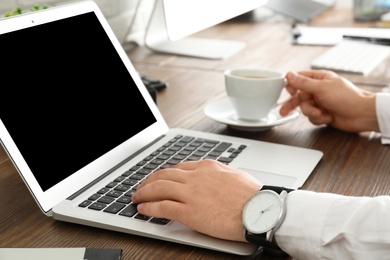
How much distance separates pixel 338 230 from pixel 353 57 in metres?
0.99

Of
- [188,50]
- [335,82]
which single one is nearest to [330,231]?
[335,82]

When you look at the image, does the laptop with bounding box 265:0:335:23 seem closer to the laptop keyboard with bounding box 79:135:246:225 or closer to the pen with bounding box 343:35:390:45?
the pen with bounding box 343:35:390:45

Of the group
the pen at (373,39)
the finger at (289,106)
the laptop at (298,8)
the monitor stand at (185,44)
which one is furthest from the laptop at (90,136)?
the laptop at (298,8)

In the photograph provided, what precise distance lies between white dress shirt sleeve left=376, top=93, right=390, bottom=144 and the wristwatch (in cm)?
41

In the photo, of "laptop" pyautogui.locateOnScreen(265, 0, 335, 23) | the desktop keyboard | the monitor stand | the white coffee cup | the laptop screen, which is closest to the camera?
the laptop screen

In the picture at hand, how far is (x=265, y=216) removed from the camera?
741mm

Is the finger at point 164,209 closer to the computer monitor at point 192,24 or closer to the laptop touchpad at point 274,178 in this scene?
the laptop touchpad at point 274,178

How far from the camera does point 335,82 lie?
117 cm

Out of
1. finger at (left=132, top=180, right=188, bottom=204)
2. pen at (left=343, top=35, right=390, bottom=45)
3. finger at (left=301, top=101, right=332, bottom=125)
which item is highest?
finger at (left=132, top=180, right=188, bottom=204)

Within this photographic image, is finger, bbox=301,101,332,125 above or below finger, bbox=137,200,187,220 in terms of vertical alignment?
below

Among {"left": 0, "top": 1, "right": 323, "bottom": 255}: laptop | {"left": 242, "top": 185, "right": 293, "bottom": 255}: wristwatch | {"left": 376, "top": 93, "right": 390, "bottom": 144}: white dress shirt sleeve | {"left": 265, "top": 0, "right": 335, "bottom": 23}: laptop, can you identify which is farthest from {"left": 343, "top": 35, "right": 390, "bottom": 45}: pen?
{"left": 242, "top": 185, "right": 293, "bottom": 255}: wristwatch

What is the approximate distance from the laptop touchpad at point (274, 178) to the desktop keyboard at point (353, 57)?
69cm

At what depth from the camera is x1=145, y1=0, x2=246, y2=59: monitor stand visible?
5.68ft

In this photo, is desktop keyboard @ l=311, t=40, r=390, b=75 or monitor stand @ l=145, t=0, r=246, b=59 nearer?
desktop keyboard @ l=311, t=40, r=390, b=75
